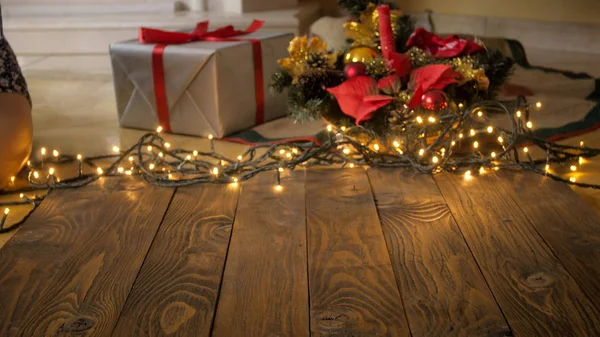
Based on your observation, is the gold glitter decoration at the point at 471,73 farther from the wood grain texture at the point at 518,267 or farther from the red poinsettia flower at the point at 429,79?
the wood grain texture at the point at 518,267

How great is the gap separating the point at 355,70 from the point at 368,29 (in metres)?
0.26

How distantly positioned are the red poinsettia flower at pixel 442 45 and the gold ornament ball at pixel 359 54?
17 cm

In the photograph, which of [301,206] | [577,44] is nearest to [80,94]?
[301,206]

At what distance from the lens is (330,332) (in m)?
0.89

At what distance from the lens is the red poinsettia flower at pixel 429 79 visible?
61.0 inches

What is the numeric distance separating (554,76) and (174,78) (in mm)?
1429

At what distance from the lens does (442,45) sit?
1860 millimetres

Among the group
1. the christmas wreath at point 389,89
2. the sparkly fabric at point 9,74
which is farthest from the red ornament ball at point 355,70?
the sparkly fabric at point 9,74

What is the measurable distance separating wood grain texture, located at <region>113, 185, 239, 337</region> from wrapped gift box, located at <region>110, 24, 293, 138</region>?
499 mm

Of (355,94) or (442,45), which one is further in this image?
(442,45)

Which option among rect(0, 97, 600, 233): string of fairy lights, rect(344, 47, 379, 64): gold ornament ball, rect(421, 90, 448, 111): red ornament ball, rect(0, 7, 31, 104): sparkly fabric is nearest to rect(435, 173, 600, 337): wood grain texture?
rect(0, 97, 600, 233): string of fairy lights

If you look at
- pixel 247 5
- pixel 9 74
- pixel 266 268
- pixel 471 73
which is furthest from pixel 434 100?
pixel 247 5

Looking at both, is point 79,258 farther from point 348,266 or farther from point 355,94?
point 355,94

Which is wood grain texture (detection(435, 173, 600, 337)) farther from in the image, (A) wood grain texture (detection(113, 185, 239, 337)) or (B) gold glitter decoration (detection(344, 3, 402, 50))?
(B) gold glitter decoration (detection(344, 3, 402, 50))
